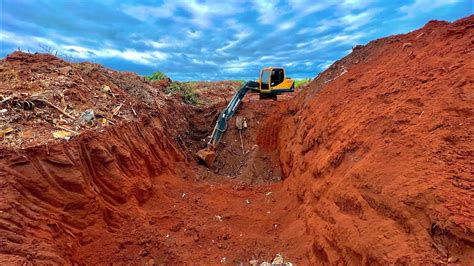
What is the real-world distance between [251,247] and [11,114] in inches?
216

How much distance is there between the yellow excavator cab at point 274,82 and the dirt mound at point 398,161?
6.14 m

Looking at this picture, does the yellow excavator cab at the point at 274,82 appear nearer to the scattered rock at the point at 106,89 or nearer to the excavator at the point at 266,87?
the excavator at the point at 266,87

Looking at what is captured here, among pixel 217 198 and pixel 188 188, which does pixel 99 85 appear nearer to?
pixel 188 188

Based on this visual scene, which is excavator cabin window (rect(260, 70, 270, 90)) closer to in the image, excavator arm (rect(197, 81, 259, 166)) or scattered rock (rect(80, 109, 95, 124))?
excavator arm (rect(197, 81, 259, 166))

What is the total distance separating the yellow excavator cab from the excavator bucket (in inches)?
172

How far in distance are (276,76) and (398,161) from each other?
10880 millimetres

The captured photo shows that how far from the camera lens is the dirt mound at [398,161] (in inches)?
143

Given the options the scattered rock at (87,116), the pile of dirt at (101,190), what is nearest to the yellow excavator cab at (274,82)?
the pile of dirt at (101,190)

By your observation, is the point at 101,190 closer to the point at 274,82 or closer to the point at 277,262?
the point at 277,262

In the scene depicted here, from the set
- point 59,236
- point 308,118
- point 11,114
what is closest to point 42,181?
point 59,236

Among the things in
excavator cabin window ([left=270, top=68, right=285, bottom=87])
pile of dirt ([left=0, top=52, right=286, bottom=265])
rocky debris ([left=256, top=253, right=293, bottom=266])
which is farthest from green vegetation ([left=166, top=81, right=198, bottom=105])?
rocky debris ([left=256, top=253, right=293, bottom=266])

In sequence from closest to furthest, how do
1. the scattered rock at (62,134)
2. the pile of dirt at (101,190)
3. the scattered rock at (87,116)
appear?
the pile of dirt at (101,190)
the scattered rock at (62,134)
the scattered rock at (87,116)

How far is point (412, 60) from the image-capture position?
271 inches

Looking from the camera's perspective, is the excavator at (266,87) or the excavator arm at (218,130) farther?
the excavator at (266,87)
